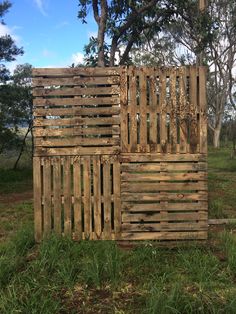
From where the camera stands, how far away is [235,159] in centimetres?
2256

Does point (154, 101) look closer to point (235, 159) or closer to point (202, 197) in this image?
point (202, 197)

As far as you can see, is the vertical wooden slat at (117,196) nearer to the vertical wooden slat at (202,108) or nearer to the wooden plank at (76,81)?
the wooden plank at (76,81)

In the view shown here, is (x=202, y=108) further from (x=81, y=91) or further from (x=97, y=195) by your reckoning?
(x=97, y=195)

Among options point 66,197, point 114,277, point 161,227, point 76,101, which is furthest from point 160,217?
point 76,101

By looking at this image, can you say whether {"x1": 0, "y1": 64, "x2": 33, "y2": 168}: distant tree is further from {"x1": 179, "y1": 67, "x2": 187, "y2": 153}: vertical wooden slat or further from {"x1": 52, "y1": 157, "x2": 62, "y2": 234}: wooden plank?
{"x1": 179, "y1": 67, "x2": 187, "y2": 153}: vertical wooden slat

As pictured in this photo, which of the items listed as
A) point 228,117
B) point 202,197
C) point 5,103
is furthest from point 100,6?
point 228,117

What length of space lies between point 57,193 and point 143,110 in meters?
1.58

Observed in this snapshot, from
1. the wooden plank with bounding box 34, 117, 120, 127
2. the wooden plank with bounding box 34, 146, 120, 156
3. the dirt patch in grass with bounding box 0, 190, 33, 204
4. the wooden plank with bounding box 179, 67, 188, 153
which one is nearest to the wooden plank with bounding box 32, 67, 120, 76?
the wooden plank with bounding box 34, 117, 120, 127

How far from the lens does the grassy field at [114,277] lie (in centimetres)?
377

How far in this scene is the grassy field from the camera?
12.4ft

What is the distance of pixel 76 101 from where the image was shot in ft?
19.0

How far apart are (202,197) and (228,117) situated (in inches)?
1759

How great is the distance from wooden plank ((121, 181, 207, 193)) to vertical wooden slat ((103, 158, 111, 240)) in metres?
0.20

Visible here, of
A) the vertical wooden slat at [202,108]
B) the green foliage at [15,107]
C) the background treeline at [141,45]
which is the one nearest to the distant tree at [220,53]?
the background treeline at [141,45]
